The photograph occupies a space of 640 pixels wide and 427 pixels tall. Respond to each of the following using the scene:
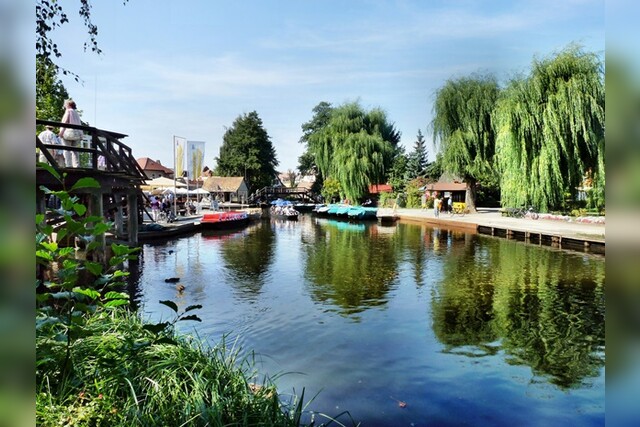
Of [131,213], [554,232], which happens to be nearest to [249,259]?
[131,213]

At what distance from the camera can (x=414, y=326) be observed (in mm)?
9750

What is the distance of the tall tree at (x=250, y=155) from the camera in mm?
68750

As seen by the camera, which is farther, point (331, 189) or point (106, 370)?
point (331, 189)

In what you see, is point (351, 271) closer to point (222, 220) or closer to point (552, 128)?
point (552, 128)

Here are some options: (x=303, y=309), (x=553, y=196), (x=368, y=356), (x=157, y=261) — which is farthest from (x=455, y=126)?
(x=368, y=356)

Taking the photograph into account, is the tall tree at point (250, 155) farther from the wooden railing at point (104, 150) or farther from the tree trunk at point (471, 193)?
the wooden railing at point (104, 150)

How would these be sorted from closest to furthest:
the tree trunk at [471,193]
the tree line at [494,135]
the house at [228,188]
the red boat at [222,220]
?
1. the tree line at [494,135]
2. the red boat at [222,220]
3. the tree trunk at [471,193]
4. the house at [228,188]

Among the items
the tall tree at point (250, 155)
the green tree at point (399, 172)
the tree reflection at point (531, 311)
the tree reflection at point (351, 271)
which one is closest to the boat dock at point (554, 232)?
the tree reflection at point (531, 311)

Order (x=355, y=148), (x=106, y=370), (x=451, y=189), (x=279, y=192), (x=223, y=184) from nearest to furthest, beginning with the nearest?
1. (x=106, y=370)
2. (x=355, y=148)
3. (x=451, y=189)
4. (x=223, y=184)
5. (x=279, y=192)

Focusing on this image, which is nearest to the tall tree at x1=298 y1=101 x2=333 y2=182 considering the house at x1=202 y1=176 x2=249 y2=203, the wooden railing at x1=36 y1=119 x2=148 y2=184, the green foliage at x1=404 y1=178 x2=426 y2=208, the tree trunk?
the house at x1=202 y1=176 x2=249 y2=203

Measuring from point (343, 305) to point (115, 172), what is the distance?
7.12 m

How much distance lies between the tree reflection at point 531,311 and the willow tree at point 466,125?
57.2ft

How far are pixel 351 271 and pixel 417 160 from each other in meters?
46.0

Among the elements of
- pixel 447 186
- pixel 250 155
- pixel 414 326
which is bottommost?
pixel 414 326
